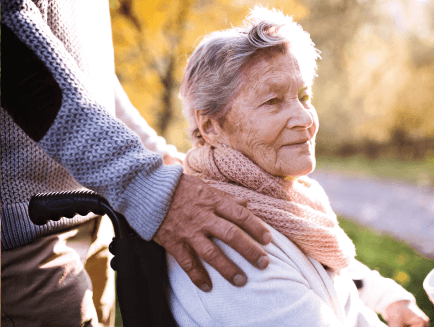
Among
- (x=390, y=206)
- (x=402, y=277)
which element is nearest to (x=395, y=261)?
(x=402, y=277)

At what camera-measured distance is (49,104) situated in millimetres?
1181

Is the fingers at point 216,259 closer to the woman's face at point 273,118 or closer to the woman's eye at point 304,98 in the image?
the woman's face at point 273,118

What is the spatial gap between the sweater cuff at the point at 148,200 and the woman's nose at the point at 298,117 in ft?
2.19

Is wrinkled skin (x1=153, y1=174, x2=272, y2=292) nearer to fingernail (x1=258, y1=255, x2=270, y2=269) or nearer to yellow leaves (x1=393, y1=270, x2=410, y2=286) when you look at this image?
fingernail (x1=258, y1=255, x2=270, y2=269)

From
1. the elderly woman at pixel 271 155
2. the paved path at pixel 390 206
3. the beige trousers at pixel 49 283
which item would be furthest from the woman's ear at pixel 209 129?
the paved path at pixel 390 206

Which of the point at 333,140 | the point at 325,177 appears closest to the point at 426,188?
the point at 325,177

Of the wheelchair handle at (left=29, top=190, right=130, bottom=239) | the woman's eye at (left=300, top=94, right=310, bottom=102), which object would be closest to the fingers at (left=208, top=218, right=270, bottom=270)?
the wheelchair handle at (left=29, top=190, right=130, bottom=239)

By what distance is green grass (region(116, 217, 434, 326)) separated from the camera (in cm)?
400

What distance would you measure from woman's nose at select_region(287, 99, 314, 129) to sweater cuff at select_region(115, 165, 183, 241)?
2.19 ft

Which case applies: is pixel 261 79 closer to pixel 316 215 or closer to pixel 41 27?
pixel 316 215

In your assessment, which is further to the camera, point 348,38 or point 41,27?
point 348,38

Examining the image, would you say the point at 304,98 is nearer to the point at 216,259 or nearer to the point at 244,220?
the point at 244,220

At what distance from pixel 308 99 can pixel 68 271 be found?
4.76 ft

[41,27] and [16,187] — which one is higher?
[41,27]
